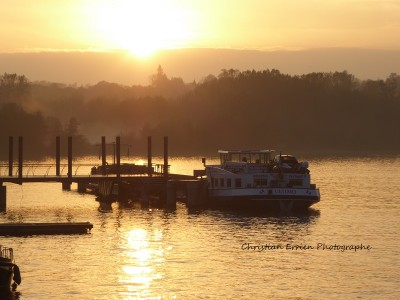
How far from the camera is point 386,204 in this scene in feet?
445

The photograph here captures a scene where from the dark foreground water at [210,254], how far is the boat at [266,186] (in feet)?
7.26

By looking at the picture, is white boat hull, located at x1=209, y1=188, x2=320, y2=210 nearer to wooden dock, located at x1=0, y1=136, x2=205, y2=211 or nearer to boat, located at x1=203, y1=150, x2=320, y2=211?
boat, located at x1=203, y1=150, x2=320, y2=211

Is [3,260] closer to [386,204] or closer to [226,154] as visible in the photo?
[226,154]

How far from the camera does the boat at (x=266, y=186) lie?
120312 mm

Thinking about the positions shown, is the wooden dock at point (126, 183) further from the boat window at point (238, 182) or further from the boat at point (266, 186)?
the boat window at point (238, 182)

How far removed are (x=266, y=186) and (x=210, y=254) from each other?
32.4 m

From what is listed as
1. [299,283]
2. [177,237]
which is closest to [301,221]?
[177,237]

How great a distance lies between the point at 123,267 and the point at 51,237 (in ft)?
56.9

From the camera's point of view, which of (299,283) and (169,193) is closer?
(299,283)

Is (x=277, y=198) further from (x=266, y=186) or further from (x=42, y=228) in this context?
(x=42, y=228)

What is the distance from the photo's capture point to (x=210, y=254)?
90.4 metres

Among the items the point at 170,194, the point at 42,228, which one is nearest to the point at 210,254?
the point at 42,228

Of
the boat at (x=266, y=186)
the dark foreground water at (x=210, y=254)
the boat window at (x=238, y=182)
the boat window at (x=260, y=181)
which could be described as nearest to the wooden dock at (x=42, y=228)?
the dark foreground water at (x=210, y=254)

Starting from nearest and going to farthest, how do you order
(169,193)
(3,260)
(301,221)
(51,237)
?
(3,260), (51,237), (301,221), (169,193)
